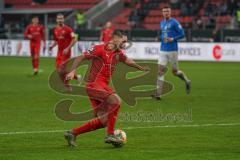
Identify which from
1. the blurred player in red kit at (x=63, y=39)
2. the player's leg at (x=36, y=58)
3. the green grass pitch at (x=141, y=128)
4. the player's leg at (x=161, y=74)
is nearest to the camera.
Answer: the green grass pitch at (x=141, y=128)

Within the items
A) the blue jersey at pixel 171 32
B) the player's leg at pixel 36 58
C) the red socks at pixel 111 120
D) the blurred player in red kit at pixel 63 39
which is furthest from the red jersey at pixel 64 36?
the red socks at pixel 111 120

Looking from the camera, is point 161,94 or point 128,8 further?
point 128,8

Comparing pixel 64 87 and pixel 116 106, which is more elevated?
pixel 116 106

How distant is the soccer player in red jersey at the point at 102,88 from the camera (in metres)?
11.4

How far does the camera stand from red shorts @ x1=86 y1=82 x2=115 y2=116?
455 inches

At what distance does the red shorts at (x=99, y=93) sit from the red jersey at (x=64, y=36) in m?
11.4

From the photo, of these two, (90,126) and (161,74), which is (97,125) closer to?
(90,126)

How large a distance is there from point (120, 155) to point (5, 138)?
255cm

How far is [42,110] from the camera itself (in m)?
16.8

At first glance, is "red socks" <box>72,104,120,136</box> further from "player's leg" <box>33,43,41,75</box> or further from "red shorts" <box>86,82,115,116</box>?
"player's leg" <box>33,43,41,75</box>

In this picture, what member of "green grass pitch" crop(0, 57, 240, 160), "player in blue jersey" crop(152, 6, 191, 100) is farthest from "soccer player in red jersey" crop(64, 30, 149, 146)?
"player in blue jersey" crop(152, 6, 191, 100)

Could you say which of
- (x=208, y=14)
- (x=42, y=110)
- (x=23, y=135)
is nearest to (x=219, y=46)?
(x=208, y=14)

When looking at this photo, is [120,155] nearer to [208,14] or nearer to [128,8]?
[208,14]

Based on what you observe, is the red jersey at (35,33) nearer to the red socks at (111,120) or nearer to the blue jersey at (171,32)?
the blue jersey at (171,32)
